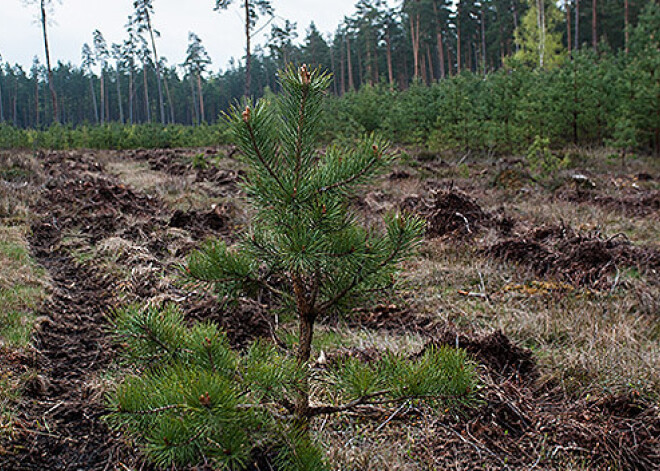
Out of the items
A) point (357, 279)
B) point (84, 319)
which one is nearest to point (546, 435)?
point (357, 279)

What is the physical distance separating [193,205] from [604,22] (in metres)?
36.2

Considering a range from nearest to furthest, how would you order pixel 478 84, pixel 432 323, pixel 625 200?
pixel 432 323, pixel 625 200, pixel 478 84

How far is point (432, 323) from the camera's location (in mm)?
3926

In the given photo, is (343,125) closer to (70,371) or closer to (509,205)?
(509,205)

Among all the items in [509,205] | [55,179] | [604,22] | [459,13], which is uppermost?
[459,13]

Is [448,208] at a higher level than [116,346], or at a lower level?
higher

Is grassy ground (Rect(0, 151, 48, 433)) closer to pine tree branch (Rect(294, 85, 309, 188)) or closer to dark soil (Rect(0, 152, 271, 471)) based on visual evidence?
dark soil (Rect(0, 152, 271, 471))

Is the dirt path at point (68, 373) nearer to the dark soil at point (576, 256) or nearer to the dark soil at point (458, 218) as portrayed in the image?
the dark soil at point (458, 218)

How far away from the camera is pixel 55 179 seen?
34.8 feet

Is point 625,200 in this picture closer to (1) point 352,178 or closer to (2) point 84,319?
(1) point 352,178

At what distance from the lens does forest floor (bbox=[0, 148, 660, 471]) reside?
7.62ft

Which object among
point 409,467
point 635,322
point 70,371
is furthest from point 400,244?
point 635,322

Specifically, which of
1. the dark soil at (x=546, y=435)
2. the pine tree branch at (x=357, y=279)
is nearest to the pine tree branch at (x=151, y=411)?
the pine tree branch at (x=357, y=279)

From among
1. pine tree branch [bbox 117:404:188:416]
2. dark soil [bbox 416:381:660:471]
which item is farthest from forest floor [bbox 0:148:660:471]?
pine tree branch [bbox 117:404:188:416]
